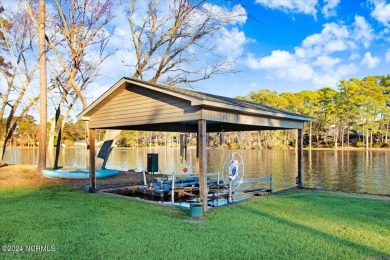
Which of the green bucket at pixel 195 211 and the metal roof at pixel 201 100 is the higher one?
the metal roof at pixel 201 100

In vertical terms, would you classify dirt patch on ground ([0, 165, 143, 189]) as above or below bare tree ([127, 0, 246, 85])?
below

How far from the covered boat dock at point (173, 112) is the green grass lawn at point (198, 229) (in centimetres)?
141

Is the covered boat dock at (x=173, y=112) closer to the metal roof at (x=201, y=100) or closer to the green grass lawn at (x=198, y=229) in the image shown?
the metal roof at (x=201, y=100)

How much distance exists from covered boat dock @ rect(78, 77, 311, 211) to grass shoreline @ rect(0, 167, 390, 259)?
1501 mm

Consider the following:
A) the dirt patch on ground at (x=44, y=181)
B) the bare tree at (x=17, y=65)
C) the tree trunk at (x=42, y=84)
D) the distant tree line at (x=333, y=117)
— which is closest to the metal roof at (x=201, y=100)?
the dirt patch on ground at (x=44, y=181)

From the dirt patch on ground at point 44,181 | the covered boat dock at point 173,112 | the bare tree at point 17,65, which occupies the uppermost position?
the bare tree at point 17,65

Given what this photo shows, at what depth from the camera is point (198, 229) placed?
18.6 feet

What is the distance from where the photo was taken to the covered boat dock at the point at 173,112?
7.34 m

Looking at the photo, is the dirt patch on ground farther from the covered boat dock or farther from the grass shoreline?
the grass shoreline

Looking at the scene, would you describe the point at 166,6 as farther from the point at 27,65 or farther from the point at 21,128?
the point at 21,128

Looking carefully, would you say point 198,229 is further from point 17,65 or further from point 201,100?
point 17,65

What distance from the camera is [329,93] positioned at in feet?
171

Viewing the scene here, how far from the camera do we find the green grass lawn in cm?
445

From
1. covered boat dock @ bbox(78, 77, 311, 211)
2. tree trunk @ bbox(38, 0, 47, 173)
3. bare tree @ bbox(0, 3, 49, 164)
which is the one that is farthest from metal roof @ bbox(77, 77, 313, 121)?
bare tree @ bbox(0, 3, 49, 164)
